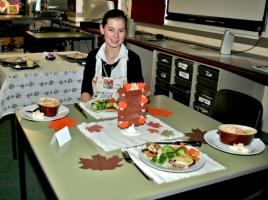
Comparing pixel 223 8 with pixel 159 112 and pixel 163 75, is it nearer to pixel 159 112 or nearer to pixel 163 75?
pixel 163 75

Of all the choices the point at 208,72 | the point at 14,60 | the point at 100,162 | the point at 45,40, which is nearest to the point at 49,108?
the point at 100,162

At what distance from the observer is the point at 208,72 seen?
2.77 metres

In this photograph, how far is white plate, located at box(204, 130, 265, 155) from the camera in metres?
1.31

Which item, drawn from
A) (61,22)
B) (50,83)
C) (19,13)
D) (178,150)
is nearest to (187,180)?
(178,150)

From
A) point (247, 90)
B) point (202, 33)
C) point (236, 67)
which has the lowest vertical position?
point (247, 90)

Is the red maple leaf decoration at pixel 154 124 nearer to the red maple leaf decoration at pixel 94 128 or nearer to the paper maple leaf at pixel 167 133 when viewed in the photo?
the paper maple leaf at pixel 167 133

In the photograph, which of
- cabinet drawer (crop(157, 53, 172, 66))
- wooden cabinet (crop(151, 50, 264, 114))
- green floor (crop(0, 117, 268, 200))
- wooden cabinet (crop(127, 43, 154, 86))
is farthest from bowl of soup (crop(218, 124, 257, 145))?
wooden cabinet (crop(127, 43, 154, 86))

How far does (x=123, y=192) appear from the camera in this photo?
996 millimetres

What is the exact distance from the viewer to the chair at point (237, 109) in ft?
5.54

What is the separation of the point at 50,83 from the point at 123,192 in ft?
5.87

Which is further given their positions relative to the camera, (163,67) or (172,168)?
(163,67)

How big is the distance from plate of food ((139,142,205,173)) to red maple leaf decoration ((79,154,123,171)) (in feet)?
0.33

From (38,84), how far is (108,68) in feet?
2.30

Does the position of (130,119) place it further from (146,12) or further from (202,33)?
(146,12)
